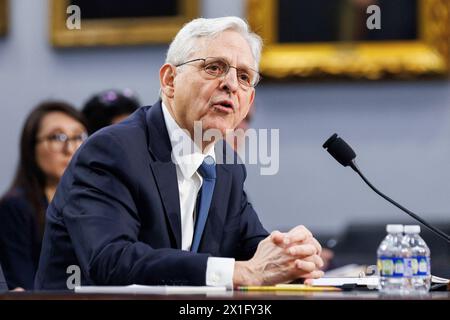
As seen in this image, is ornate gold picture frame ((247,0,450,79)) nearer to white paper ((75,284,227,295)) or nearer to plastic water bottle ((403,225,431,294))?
plastic water bottle ((403,225,431,294))

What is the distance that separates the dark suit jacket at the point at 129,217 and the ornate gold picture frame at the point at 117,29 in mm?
2851

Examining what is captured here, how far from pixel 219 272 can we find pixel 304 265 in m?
0.24

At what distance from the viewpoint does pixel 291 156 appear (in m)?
5.88

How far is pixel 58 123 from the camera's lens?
15.2 feet

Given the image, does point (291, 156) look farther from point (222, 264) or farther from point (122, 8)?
point (222, 264)

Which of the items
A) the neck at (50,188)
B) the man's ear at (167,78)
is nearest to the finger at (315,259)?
the man's ear at (167,78)

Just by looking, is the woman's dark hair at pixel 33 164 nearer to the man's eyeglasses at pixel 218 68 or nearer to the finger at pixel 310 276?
the man's eyeglasses at pixel 218 68

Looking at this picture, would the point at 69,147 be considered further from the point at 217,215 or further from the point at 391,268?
the point at 391,268

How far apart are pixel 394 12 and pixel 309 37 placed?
1.72 feet

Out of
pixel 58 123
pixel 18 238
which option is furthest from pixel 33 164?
pixel 18 238

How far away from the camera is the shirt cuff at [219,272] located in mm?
2434

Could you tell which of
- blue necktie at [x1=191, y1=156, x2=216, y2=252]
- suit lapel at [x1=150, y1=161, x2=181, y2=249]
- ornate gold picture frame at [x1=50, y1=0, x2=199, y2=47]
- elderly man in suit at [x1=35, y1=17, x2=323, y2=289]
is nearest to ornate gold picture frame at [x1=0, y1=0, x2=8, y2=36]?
ornate gold picture frame at [x1=50, y1=0, x2=199, y2=47]

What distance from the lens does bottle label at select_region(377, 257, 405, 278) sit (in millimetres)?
2312
